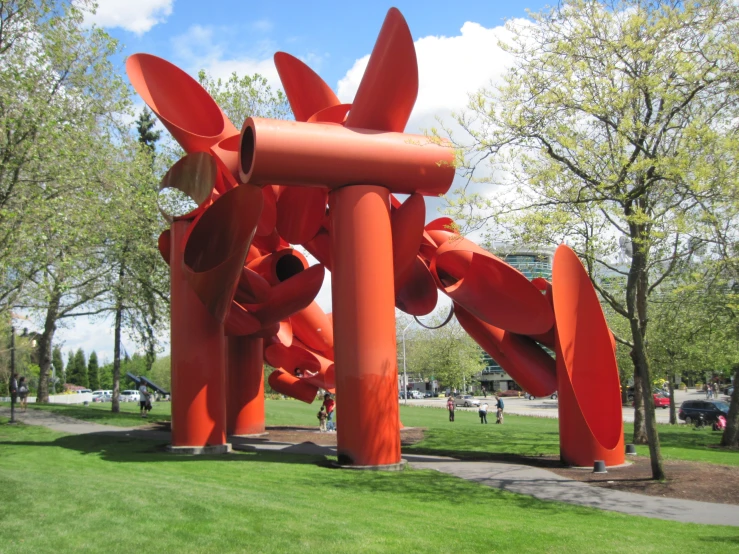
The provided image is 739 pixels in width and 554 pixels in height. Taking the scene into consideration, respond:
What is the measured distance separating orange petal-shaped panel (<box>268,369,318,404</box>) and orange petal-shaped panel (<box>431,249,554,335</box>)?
6.86m

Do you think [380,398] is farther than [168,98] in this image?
No

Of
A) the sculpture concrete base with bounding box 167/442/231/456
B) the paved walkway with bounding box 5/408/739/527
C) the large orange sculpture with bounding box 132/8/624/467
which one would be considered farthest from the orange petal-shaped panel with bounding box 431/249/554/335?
the sculpture concrete base with bounding box 167/442/231/456

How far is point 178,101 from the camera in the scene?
45.1ft

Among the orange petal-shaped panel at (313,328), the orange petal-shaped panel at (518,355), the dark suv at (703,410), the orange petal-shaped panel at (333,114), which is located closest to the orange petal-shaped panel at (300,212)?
the orange petal-shaped panel at (333,114)

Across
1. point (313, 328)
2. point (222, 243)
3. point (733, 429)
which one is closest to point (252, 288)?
point (222, 243)

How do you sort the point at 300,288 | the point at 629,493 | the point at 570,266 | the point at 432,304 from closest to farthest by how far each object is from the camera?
the point at 629,493 → the point at 570,266 → the point at 300,288 → the point at 432,304

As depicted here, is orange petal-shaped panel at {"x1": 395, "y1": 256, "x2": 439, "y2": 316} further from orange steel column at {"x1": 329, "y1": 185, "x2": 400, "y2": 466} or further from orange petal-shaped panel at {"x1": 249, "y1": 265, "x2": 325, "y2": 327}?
orange steel column at {"x1": 329, "y1": 185, "x2": 400, "y2": 466}

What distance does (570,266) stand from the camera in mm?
13094

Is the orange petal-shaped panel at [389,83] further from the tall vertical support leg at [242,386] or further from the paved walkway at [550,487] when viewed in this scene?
the tall vertical support leg at [242,386]

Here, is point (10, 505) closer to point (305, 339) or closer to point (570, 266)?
point (570, 266)

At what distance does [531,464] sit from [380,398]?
13.1ft

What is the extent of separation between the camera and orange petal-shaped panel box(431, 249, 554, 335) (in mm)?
13719

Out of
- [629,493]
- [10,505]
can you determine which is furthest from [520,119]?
[10,505]

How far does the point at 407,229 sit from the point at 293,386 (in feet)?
28.7
